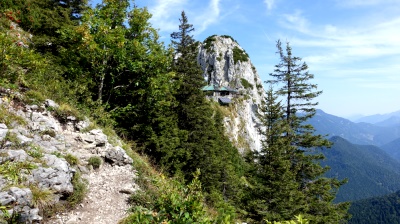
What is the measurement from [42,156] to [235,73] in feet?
251

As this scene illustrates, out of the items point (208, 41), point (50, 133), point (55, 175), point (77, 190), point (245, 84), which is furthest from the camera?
point (208, 41)

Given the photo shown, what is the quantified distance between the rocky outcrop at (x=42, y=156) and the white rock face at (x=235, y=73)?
62294 mm

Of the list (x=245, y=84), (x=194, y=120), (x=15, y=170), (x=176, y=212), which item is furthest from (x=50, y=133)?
(x=245, y=84)

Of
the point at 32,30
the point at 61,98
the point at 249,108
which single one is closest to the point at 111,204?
the point at 61,98

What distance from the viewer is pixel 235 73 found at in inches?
3155

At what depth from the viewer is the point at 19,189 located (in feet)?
18.3

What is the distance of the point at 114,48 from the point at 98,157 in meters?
8.79

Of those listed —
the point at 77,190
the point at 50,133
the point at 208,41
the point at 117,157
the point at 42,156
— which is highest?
the point at 208,41

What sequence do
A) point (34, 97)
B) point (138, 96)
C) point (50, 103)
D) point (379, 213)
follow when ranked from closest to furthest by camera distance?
point (34, 97), point (50, 103), point (138, 96), point (379, 213)

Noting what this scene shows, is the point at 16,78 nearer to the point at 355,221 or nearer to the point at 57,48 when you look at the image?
the point at 57,48

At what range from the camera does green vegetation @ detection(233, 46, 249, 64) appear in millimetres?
80500

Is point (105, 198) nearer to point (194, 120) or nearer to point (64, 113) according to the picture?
point (64, 113)

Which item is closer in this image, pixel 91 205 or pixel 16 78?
pixel 91 205

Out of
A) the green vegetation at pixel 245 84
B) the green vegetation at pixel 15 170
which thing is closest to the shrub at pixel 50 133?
the green vegetation at pixel 15 170
